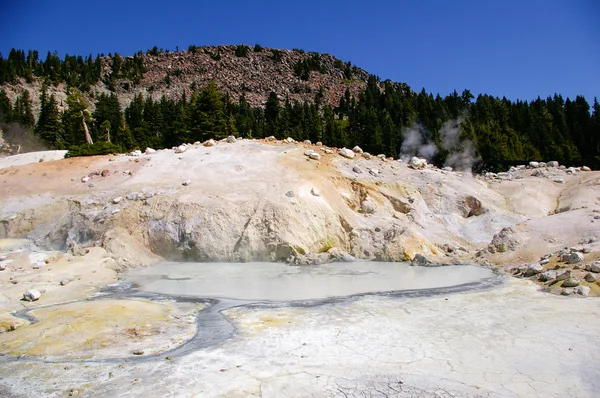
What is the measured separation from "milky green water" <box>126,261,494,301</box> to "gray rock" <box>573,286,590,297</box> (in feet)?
6.95

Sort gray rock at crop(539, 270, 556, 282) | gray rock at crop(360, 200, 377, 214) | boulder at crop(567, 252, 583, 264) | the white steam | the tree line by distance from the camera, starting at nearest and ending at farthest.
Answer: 1. gray rock at crop(539, 270, 556, 282)
2. boulder at crop(567, 252, 583, 264)
3. gray rock at crop(360, 200, 377, 214)
4. the tree line
5. the white steam

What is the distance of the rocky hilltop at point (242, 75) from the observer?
110 metres

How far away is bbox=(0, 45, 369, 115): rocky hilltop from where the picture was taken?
110m

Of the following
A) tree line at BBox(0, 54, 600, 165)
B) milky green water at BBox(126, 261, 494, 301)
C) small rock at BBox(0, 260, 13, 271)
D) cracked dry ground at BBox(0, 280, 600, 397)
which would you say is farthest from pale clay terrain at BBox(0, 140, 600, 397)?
tree line at BBox(0, 54, 600, 165)

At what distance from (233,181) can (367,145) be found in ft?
123

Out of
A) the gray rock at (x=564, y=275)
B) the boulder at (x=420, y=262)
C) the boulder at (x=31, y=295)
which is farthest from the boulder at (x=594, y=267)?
the boulder at (x=31, y=295)

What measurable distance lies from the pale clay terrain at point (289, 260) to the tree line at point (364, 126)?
2004 cm

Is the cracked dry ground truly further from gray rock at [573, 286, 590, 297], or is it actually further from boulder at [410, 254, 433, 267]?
boulder at [410, 254, 433, 267]

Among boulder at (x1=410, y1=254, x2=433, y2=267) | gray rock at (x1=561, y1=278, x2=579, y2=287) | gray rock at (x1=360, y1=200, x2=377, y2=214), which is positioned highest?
gray rock at (x1=360, y1=200, x2=377, y2=214)

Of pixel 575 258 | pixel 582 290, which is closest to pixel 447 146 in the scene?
pixel 575 258

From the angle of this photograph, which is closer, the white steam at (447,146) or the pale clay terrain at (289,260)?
the pale clay terrain at (289,260)

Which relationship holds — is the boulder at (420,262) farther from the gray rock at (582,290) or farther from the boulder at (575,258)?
the gray rock at (582,290)

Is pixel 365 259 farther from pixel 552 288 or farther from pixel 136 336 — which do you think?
pixel 136 336

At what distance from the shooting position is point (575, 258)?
955 centimetres
